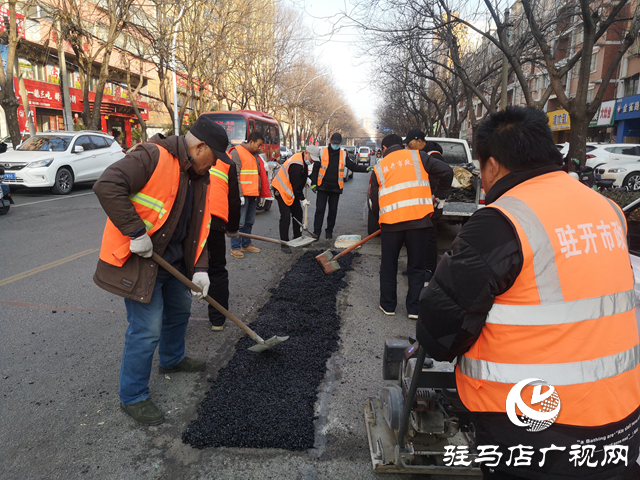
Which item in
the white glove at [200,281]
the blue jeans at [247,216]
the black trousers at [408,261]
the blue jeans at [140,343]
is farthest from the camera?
the blue jeans at [247,216]

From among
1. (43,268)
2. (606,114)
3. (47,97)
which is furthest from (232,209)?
(606,114)

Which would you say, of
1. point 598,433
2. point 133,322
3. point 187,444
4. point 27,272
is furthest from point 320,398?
point 27,272

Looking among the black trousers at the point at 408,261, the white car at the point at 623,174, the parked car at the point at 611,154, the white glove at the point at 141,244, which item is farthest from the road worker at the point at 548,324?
the parked car at the point at 611,154

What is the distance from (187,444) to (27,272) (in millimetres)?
4138

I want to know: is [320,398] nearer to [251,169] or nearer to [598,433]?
[598,433]

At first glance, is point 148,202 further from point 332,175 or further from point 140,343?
point 332,175

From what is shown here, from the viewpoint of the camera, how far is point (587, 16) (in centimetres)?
831

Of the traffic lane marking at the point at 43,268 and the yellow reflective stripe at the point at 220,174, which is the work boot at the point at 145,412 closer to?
the yellow reflective stripe at the point at 220,174

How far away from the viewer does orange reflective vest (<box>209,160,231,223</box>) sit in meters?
4.43

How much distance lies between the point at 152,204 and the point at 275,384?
1427 mm

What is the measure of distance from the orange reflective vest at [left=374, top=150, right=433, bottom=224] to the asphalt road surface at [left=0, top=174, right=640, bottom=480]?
1.05 m

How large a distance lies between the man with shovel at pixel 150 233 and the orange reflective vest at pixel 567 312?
184 cm

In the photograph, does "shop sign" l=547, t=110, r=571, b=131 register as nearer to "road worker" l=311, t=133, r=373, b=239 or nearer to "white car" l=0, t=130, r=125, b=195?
"road worker" l=311, t=133, r=373, b=239

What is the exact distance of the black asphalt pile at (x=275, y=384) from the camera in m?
2.55
